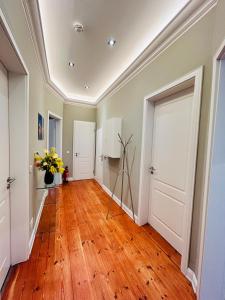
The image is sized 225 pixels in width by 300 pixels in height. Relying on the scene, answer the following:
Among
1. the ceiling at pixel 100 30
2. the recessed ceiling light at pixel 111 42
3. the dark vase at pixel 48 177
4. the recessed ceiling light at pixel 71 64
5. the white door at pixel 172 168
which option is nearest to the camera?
the ceiling at pixel 100 30

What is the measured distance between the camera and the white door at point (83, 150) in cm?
493

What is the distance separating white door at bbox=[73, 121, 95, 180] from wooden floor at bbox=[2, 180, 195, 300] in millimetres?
2389

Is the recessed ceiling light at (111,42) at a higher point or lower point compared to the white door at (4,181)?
higher

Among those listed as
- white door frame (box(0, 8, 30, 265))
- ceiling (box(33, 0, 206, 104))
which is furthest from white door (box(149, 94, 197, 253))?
A: white door frame (box(0, 8, 30, 265))

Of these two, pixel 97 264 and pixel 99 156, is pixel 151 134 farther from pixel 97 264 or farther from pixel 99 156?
pixel 99 156

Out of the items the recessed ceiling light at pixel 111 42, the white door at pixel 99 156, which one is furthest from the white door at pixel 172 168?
the white door at pixel 99 156

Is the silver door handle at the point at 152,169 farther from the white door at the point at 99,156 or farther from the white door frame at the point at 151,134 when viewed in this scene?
the white door at the point at 99,156

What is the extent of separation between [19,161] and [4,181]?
25 cm

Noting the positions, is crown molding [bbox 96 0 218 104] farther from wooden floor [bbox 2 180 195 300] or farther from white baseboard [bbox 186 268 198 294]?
wooden floor [bbox 2 180 195 300]

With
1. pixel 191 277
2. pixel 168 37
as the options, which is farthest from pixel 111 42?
pixel 191 277

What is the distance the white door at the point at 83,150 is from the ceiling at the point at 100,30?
207cm

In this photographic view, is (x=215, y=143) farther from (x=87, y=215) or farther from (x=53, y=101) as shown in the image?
(x=53, y=101)

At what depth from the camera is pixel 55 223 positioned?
2461 millimetres

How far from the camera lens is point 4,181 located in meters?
1.40
